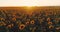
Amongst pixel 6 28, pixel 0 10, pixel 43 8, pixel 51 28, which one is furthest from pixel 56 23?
pixel 0 10

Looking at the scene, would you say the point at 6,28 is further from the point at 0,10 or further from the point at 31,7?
the point at 31,7
